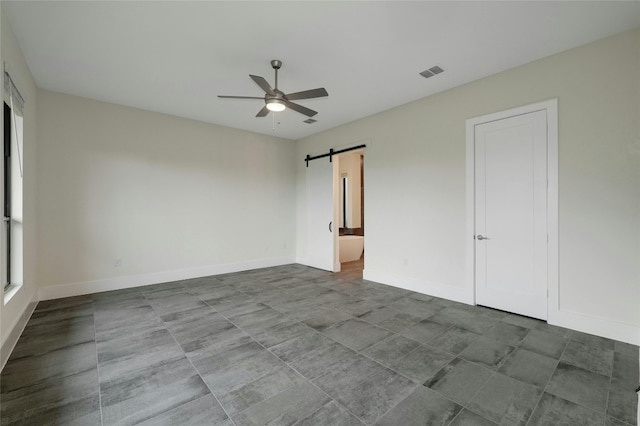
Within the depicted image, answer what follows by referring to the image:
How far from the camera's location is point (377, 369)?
7.59 ft

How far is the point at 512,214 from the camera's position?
3.52 meters

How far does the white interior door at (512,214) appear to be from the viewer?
330cm

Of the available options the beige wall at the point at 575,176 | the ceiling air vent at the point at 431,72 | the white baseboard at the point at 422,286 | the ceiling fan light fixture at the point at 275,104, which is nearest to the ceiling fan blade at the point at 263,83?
the ceiling fan light fixture at the point at 275,104

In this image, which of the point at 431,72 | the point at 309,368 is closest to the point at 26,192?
the point at 309,368

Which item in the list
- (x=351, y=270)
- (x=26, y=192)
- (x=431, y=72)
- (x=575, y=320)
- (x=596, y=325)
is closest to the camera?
(x=596, y=325)

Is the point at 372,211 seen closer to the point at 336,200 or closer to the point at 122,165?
the point at 336,200

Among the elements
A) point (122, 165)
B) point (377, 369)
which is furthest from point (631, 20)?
point (122, 165)

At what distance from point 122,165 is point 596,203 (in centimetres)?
650

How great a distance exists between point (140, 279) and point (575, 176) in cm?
636

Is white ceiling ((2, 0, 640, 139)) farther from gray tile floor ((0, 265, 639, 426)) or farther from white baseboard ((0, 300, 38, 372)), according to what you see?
gray tile floor ((0, 265, 639, 426))

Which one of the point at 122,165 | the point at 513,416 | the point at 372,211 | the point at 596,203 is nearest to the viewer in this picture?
the point at 513,416

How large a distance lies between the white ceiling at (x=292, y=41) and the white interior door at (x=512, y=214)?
34.5 inches

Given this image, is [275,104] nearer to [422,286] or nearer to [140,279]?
[422,286]

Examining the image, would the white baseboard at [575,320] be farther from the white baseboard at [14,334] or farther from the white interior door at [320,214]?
the white baseboard at [14,334]
